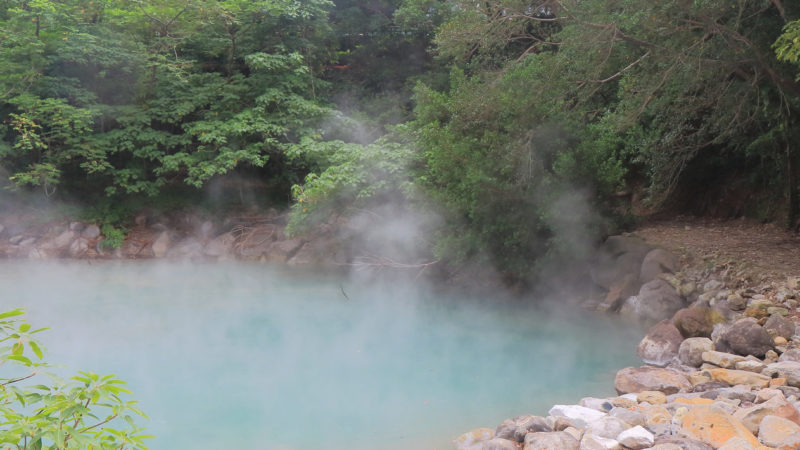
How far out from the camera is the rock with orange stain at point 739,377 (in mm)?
4793

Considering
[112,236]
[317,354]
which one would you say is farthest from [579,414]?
[112,236]

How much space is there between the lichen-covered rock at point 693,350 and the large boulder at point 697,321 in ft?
1.49

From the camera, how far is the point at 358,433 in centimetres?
510

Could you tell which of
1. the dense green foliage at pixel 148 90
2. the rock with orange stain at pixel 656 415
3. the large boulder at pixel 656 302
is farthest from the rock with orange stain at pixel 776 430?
the dense green foliage at pixel 148 90

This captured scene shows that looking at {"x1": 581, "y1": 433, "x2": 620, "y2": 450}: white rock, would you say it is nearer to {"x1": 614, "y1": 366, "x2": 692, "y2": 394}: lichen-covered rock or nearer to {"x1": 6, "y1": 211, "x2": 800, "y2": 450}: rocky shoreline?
{"x1": 6, "y1": 211, "x2": 800, "y2": 450}: rocky shoreline

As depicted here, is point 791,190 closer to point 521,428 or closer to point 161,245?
point 521,428

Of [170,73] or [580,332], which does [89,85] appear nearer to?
[170,73]

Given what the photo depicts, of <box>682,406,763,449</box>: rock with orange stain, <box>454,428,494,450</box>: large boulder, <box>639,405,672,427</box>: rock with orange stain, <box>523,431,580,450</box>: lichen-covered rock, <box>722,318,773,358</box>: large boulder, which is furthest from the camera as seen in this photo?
<box>722,318,773,358</box>: large boulder

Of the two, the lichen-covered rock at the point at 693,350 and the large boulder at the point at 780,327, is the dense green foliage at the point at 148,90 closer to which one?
the lichen-covered rock at the point at 693,350

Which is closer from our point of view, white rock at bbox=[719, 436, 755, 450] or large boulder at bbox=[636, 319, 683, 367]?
white rock at bbox=[719, 436, 755, 450]

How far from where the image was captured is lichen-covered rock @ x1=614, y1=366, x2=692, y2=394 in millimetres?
5172

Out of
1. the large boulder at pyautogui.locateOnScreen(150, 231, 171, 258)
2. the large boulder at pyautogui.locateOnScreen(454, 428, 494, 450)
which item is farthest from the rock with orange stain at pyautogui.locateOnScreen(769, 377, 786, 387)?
the large boulder at pyautogui.locateOnScreen(150, 231, 171, 258)

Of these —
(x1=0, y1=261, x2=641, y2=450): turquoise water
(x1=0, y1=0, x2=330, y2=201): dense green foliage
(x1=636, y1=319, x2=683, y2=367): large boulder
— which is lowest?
(x1=0, y1=261, x2=641, y2=450): turquoise water

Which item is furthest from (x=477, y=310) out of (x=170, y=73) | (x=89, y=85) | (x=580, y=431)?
(x=89, y=85)
